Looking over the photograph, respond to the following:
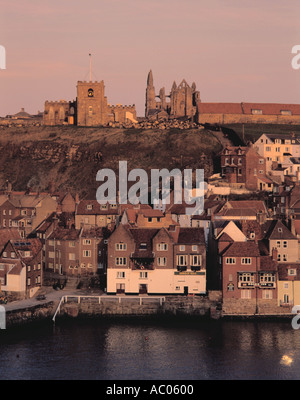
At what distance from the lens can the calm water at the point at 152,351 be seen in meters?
68.7

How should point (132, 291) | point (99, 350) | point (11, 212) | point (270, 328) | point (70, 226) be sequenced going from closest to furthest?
point (99, 350) < point (270, 328) < point (132, 291) < point (70, 226) < point (11, 212)

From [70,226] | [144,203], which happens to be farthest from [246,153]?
[70,226]

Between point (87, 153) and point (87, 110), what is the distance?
55.0 ft

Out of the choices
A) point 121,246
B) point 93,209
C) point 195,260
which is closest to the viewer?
point 195,260

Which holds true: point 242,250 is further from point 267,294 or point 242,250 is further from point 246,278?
point 267,294

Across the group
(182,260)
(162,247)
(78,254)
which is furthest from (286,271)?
(78,254)

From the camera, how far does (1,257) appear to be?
9200 cm

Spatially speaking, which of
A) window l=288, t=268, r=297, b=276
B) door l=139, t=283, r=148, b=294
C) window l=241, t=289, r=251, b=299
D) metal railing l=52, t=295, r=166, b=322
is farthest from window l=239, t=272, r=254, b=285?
door l=139, t=283, r=148, b=294

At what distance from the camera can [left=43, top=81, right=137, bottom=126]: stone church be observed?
179 metres

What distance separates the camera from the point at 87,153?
167 metres

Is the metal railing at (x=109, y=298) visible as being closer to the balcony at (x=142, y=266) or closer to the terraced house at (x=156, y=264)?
the terraced house at (x=156, y=264)

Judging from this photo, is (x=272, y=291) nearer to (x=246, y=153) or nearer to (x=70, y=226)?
(x=70, y=226)
